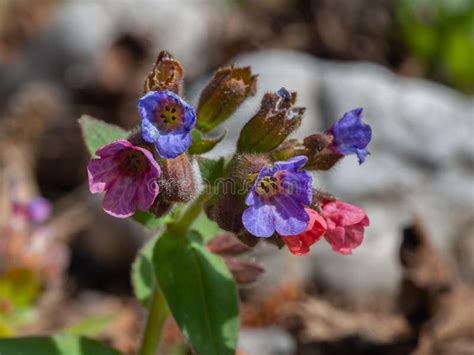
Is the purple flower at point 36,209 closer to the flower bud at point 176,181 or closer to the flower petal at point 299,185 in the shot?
the flower bud at point 176,181

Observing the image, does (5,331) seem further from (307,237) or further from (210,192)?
(307,237)

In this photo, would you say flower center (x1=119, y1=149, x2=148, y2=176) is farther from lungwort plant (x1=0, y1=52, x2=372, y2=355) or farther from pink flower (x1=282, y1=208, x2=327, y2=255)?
pink flower (x1=282, y1=208, x2=327, y2=255)

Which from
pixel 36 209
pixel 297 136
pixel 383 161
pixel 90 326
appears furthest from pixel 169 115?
pixel 383 161

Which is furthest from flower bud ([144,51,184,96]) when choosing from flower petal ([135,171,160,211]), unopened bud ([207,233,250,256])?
unopened bud ([207,233,250,256])

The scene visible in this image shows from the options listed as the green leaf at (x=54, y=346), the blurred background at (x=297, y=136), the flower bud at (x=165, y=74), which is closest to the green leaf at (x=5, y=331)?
the blurred background at (x=297, y=136)

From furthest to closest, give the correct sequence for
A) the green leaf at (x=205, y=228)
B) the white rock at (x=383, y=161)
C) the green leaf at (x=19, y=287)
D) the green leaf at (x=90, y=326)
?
the white rock at (x=383, y=161), the green leaf at (x=19, y=287), the green leaf at (x=90, y=326), the green leaf at (x=205, y=228)

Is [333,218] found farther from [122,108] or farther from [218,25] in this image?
[218,25]

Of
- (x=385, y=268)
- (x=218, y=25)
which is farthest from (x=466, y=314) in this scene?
(x=218, y=25)
